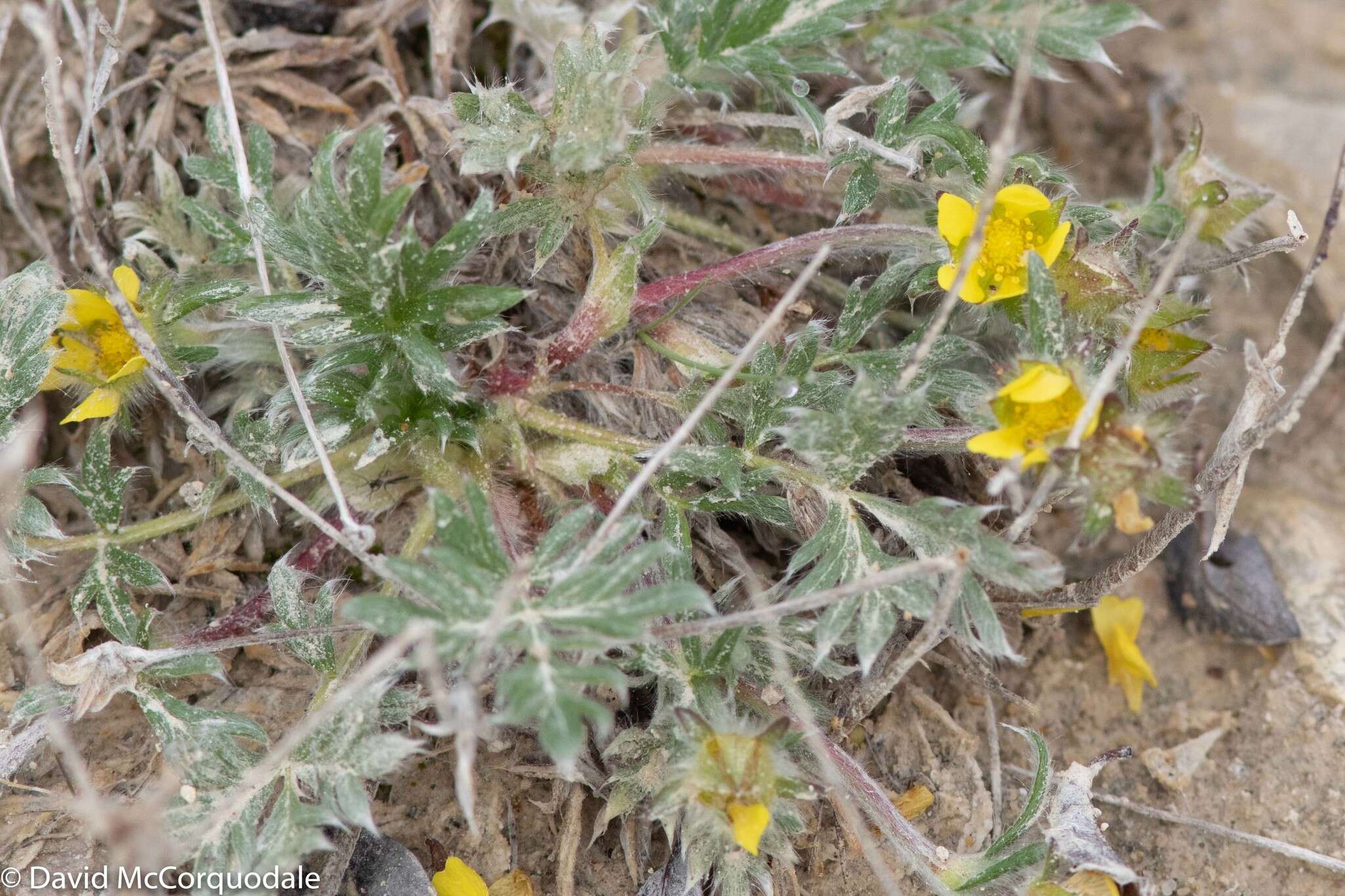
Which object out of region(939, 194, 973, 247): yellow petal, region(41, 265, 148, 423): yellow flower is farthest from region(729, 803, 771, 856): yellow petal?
region(41, 265, 148, 423): yellow flower

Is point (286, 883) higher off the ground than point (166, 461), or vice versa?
point (166, 461)

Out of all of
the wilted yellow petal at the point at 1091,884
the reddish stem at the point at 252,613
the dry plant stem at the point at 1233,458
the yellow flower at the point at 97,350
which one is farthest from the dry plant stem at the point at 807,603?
the yellow flower at the point at 97,350

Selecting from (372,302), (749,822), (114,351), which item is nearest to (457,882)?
(749,822)

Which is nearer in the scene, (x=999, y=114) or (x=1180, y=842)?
(x=1180, y=842)

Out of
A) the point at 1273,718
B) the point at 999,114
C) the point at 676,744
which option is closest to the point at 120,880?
the point at 676,744

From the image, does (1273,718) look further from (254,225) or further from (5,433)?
(5,433)

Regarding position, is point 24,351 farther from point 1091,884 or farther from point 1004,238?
point 1091,884

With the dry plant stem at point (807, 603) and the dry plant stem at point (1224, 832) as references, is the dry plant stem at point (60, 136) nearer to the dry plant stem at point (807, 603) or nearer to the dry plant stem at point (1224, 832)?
the dry plant stem at point (807, 603)
